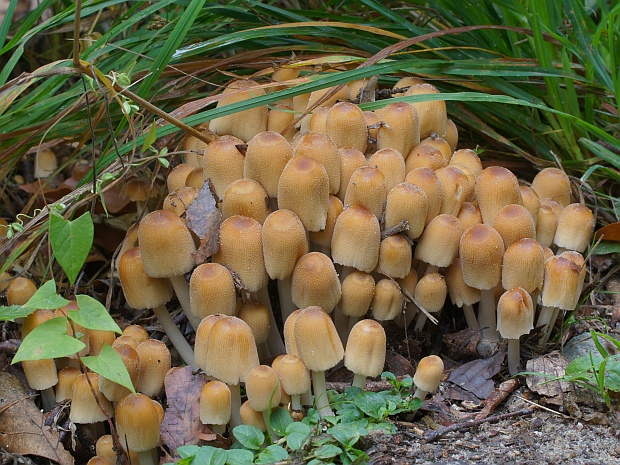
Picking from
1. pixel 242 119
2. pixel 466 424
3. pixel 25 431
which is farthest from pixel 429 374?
pixel 25 431

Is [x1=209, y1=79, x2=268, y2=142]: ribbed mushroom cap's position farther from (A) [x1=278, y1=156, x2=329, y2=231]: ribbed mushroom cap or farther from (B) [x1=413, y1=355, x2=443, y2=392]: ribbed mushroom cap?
(B) [x1=413, y1=355, x2=443, y2=392]: ribbed mushroom cap

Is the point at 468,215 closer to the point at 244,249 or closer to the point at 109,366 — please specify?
the point at 244,249

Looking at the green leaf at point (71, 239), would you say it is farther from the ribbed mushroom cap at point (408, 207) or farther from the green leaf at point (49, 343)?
the ribbed mushroom cap at point (408, 207)

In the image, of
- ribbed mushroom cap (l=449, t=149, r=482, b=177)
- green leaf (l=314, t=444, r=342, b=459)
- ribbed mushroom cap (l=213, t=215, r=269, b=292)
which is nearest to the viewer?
green leaf (l=314, t=444, r=342, b=459)

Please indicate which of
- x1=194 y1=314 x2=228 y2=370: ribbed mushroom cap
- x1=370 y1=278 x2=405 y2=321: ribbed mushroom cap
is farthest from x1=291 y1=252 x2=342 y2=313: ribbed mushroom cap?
x1=194 y1=314 x2=228 y2=370: ribbed mushroom cap

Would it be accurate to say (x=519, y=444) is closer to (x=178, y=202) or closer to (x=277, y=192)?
(x=277, y=192)

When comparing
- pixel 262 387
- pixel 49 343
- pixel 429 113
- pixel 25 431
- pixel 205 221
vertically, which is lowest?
pixel 25 431

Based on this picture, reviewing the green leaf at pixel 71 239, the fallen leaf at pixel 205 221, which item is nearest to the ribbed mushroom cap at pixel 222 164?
the fallen leaf at pixel 205 221
